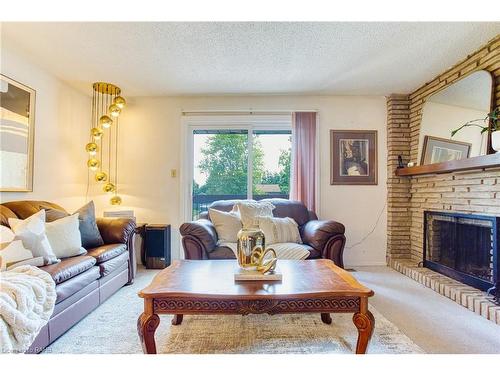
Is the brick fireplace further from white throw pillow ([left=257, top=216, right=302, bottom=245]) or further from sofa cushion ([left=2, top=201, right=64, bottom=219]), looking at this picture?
sofa cushion ([left=2, top=201, right=64, bottom=219])

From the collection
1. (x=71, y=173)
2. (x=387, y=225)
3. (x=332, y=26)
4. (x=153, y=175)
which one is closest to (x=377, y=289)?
(x=387, y=225)

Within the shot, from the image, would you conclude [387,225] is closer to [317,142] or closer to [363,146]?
[363,146]

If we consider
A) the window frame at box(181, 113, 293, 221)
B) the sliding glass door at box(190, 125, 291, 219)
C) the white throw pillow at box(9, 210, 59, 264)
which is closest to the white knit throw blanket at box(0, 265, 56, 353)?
the white throw pillow at box(9, 210, 59, 264)

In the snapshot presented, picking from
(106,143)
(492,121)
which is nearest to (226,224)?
(106,143)

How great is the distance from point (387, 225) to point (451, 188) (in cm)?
104

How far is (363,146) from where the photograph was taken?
393 cm

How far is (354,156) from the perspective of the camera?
12.9ft

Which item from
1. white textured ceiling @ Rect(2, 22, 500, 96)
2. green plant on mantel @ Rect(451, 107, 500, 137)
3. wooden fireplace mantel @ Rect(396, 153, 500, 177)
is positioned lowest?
wooden fireplace mantel @ Rect(396, 153, 500, 177)

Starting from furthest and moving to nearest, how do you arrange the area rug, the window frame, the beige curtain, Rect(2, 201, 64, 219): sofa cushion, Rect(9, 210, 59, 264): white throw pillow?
the window frame
the beige curtain
Rect(2, 201, 64, 219): sofa cushion
Rect(9, 210, 59, 264): white throw pillow
the area rug

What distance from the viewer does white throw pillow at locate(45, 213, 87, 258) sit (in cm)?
226

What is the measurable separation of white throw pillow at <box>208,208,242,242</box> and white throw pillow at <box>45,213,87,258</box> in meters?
1.22

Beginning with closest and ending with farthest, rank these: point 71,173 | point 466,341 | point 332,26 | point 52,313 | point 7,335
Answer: point 7,335 < point 52,313 < point 466,341 < point 332,26 < point 71,173

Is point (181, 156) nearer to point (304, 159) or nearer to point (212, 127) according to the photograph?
point (212, 127)

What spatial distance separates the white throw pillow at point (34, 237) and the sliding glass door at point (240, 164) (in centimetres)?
202
